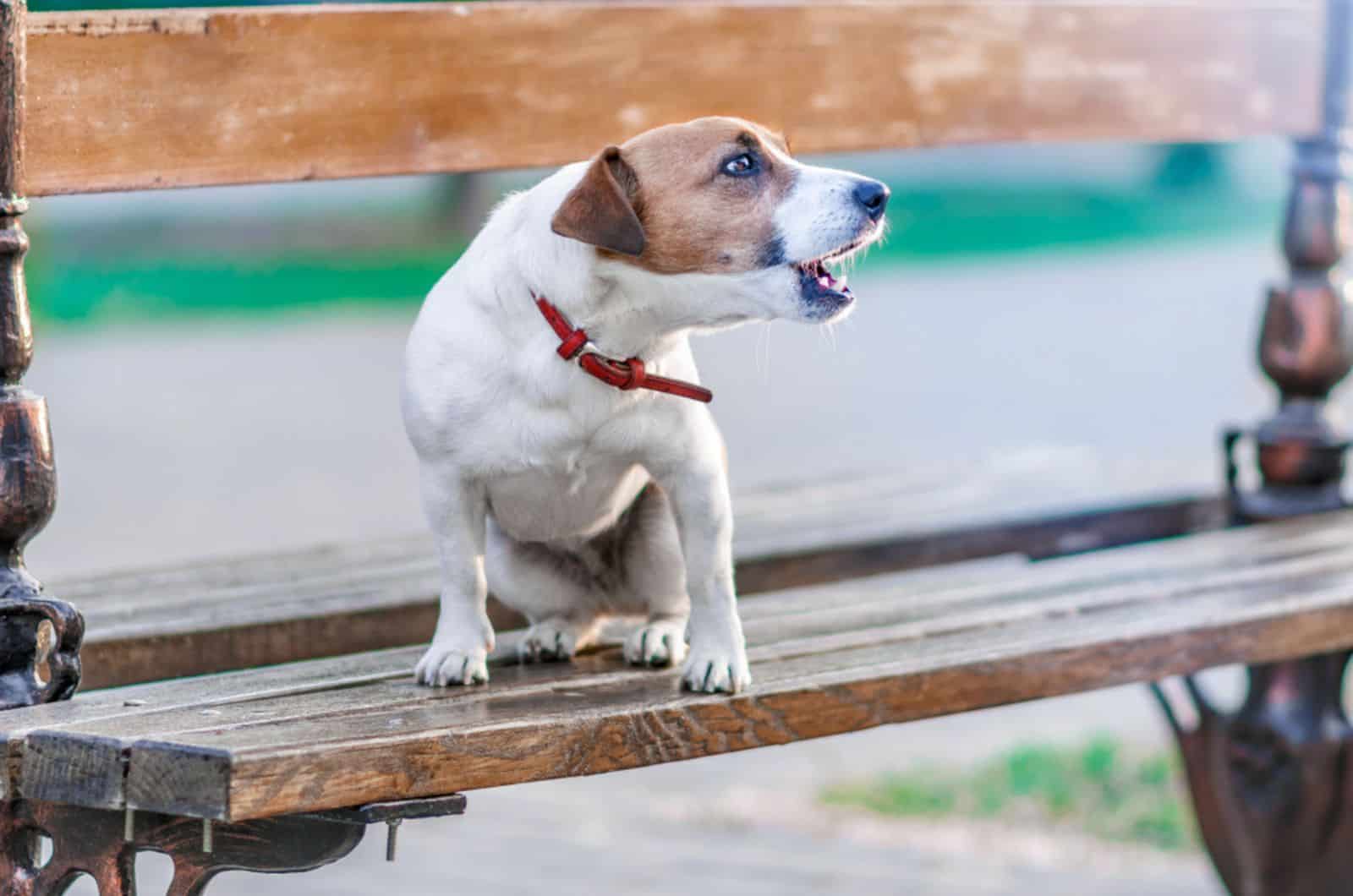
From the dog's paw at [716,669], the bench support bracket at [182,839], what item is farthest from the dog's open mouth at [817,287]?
the bench support bracket at [182,839]

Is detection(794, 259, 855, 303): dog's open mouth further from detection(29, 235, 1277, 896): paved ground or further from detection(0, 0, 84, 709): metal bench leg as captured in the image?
detection(0, 0, 84, 709): metal bench leg

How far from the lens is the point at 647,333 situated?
7.23 ft

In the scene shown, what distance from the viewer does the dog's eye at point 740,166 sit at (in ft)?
7.02

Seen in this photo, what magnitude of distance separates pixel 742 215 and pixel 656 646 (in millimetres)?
594

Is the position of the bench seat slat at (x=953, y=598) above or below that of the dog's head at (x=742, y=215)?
below

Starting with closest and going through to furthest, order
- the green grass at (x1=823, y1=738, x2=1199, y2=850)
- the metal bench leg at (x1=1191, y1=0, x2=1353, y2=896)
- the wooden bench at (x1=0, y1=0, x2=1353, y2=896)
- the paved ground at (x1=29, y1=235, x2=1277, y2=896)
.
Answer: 1. the wooden bench at (x1=0, y1=0, x2=1353, y2=896)
2. the metal bench leg at (x1=1191, y1=0, x2=1353, y2=896)
3. the paved ground at (x1=29, y1=235, x2=1277, y2=896)
4. the green grass at (x1=823, y1=738, x2=1199, y2=850)

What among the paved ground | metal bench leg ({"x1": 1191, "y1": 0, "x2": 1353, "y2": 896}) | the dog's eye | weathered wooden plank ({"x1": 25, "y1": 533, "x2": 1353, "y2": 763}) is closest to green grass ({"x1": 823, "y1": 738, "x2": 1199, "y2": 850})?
the paved ground

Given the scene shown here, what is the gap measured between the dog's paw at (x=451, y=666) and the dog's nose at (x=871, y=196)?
69cm

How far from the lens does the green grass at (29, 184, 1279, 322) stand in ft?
48.4

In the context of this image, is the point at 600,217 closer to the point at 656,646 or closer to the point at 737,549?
the point at 656,646

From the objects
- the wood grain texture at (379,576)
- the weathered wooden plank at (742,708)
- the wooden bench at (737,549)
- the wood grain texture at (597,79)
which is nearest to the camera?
the weathered wooden plank at (742,708)

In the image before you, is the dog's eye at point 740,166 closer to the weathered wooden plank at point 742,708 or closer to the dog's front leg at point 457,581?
the dog's front leg at point 457,581

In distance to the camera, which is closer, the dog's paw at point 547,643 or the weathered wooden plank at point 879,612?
the weathered wooden plank at point 879,612

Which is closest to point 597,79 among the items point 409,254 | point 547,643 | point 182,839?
point 547,643
